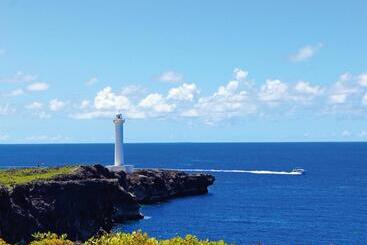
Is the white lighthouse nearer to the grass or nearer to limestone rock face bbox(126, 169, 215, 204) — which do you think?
limestone rock face bbox(126, 169, 215, 204)

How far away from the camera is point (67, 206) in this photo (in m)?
82.7

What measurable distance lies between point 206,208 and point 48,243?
91908 millimetres

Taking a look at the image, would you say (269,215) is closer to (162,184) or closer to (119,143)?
(162,184)

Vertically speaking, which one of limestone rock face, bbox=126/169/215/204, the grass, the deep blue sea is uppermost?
the grass

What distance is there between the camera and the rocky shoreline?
232ft

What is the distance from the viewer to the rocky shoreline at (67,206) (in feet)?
232

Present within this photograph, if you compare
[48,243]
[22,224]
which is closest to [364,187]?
[22,224]

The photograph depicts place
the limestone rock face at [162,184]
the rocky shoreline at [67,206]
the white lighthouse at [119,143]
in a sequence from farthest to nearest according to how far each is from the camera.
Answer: the white lighthouse at [119,143] < the limestone rock face at [162,184] < the rocky shoreline at [67,206]

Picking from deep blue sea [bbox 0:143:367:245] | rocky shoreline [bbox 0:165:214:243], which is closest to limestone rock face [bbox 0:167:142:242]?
rocky shoreline [bbox 0:165:214:243]

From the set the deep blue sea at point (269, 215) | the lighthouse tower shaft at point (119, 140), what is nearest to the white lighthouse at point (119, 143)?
the lighthouse tower shaft at point (119, 140)

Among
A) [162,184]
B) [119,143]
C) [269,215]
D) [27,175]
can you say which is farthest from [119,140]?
[27,175]

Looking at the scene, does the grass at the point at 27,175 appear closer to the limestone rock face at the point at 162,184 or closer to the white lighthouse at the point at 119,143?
the limestone rock face at the point at 162,184

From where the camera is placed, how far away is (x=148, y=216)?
4370 inches

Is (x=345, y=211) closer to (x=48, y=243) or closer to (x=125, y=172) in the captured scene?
(x=125, y=172)
